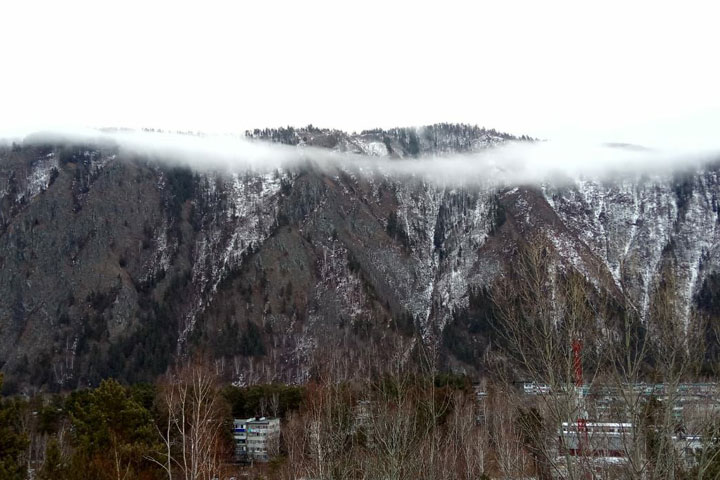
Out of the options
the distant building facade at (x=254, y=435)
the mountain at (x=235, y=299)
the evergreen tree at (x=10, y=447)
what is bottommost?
the mountain at (x=235, y=299)

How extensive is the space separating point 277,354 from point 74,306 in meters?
68.4

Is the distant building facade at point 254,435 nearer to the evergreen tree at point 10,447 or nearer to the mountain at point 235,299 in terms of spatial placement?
the evergreen tree at point 10,447

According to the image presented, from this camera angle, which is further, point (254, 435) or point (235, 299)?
point (235, 299)

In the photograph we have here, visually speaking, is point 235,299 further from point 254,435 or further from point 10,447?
point 10,447

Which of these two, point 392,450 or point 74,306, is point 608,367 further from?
point 74,306

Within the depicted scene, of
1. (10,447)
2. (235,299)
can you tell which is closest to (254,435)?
(10,447)

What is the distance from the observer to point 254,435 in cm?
6688

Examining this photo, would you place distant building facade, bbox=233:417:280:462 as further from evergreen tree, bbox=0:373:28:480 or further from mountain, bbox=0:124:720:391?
mountain, bbox=0:124:720:391

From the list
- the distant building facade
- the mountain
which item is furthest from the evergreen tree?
the mountain

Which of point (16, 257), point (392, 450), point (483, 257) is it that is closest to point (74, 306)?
point (16, 257)

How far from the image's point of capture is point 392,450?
19359 mm

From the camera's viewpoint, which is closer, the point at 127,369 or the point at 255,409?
the point at 255,409

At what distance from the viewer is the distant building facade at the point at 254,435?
6438cm

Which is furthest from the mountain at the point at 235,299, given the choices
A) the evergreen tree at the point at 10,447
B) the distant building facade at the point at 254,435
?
the evergreen tree at the point at 10,447
